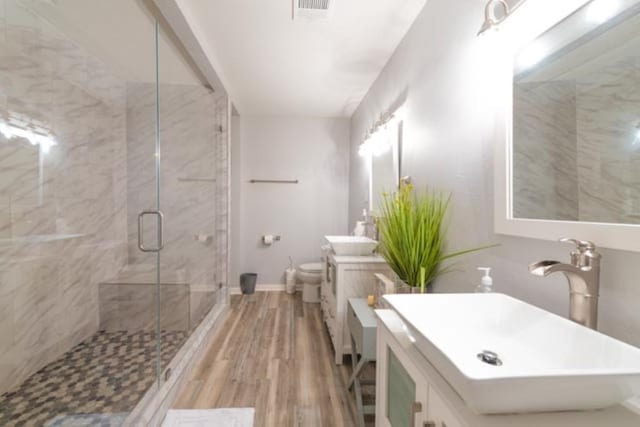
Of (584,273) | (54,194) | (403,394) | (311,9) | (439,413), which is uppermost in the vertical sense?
(311,9)

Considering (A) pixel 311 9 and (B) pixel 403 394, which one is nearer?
(B) pixel 403 394

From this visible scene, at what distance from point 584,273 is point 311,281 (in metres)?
3.17

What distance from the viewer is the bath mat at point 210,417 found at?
5.56 feet

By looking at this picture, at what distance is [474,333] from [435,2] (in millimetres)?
1774

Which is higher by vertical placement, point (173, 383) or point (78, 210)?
point (78, 210)

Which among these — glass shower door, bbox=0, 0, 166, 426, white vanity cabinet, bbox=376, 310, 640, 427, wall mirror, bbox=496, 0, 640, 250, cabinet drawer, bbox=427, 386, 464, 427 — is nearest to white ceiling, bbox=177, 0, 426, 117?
glass shower door, bbox=0, 0, 166, 426

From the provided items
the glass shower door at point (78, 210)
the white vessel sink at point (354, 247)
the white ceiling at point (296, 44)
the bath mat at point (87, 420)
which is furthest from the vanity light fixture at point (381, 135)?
the bath mat at point (87, 420)

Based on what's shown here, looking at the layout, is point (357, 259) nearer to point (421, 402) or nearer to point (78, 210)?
point (421, 402)

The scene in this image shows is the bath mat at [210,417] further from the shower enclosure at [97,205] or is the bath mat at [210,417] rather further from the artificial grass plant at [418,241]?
the artificial grass plant at [418,241]

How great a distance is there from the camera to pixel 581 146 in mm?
854

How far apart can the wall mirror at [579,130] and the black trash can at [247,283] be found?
348 cm

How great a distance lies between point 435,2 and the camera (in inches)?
68.9

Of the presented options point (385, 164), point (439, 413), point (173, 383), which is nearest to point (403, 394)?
point (439, 413)

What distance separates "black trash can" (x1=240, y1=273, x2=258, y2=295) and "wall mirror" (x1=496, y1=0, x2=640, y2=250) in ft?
11.4
